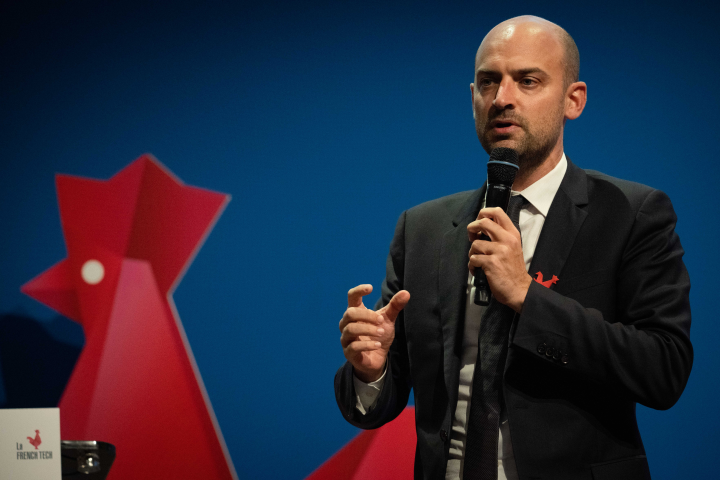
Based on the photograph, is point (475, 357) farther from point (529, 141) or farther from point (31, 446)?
point (31, 446)

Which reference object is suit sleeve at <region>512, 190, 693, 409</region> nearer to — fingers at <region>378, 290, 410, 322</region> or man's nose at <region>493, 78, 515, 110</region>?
fingers at <region>378, 290, 410, 322</region>

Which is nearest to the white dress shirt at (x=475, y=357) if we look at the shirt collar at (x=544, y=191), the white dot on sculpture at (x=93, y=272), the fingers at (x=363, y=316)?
the shirt collar at (x=544, y=191)

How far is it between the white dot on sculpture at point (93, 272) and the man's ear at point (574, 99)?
2013 mm

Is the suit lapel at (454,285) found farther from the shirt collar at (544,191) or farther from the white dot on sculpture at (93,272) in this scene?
the white dot on sculpture at (93,272)

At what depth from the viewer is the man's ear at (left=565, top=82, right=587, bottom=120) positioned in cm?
148

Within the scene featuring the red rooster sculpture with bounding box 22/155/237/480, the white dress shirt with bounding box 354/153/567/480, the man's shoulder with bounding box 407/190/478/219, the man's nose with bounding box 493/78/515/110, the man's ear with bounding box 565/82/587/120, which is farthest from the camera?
the red rooster sculpture with bounding box 22/155/237/480

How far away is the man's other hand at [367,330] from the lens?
4.24 feet

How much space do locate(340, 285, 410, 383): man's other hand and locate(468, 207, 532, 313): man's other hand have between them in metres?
0.20

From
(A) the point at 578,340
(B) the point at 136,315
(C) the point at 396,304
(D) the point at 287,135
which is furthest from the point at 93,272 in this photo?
(A) the point at 578,340

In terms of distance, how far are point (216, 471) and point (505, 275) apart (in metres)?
1.83

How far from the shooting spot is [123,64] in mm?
2703

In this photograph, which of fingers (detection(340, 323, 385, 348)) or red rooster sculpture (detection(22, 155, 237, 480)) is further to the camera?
red rooster sculpture (detection(22, 155, 237, 480))

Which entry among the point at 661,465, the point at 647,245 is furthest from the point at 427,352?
the point at 661,465

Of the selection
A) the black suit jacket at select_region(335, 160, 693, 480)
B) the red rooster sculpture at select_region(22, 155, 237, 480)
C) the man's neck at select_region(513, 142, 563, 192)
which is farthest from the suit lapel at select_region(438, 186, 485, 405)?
the red rooster sculpture at select_region(22, 155, 237, 480)
